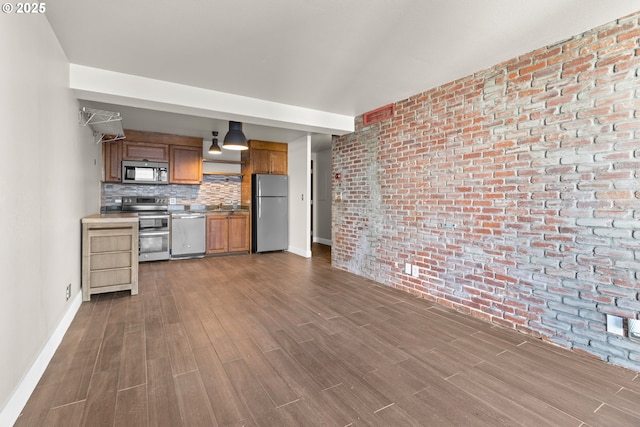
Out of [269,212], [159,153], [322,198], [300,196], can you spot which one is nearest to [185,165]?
[159,153]

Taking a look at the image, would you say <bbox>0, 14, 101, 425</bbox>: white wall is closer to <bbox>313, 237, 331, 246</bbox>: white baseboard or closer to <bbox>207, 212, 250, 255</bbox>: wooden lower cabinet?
<bbox>207, 212, 250, 255</bbox>: wooden lower cabinet

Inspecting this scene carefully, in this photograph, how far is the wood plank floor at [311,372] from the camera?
152cm

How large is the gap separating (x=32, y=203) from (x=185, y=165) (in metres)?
4.07

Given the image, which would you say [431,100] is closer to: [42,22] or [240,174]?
[42,22]

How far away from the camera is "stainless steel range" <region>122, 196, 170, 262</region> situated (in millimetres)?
5082

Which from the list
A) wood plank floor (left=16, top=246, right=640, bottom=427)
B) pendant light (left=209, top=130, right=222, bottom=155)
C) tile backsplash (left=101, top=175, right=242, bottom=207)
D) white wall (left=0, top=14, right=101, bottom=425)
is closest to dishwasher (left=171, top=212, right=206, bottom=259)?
tile backsplash (left=101, top=175, right=242, bottom=207)

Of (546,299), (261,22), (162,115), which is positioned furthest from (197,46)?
(546,299)

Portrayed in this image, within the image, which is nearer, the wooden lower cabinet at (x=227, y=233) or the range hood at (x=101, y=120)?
the range hood at (x=101, y=120)

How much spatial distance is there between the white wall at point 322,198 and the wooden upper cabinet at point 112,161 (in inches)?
167

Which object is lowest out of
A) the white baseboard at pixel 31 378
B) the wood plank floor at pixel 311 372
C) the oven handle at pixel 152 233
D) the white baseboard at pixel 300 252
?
the wood plank floor at pixel 311 372

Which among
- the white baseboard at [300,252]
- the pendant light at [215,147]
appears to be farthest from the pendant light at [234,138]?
the white baseboard at [300,252]

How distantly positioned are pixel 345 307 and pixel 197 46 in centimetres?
272

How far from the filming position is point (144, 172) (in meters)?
5.27

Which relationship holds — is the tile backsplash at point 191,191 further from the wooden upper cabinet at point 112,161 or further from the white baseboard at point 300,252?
the white baseboard at point 300,252
